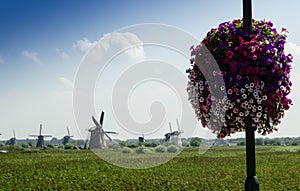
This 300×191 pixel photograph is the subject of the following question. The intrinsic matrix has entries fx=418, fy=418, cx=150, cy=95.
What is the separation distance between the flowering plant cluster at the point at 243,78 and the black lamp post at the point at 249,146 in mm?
107

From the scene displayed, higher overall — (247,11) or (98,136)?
(247,11)

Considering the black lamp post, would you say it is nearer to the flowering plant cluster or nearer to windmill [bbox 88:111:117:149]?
the flowering plant cluster

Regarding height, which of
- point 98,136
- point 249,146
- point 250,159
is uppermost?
point 98,136

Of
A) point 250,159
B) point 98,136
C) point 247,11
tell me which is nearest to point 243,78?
point 247,11

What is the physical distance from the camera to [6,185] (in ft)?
46.1

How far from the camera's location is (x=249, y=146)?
5.14 metres

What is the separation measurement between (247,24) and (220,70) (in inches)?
27.5

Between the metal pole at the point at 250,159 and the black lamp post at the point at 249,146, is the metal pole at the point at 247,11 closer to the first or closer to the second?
the black lamp post at the point at 249,146

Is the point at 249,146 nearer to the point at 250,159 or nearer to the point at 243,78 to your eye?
the point at 250,159

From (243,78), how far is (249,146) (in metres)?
0.86

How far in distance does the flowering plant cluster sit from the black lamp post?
0.35ft

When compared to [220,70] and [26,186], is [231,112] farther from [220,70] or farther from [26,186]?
[26,186]

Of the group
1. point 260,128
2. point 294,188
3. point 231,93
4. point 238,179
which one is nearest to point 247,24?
point 231,93

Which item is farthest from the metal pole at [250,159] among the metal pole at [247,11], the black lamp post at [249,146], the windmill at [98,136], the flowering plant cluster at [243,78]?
the windmill at [98,136]
